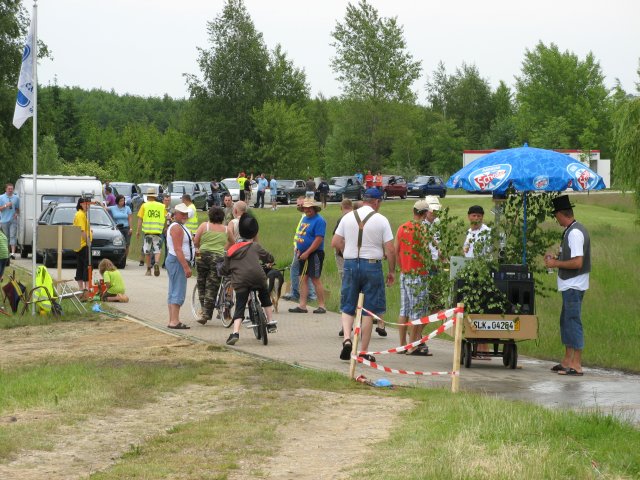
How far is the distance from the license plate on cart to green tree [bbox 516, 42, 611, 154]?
308ft

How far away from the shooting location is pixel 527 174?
1320 cm

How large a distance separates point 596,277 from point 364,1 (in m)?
70.5

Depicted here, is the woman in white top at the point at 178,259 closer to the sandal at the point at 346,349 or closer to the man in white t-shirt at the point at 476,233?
the sandal at the point at 346,349

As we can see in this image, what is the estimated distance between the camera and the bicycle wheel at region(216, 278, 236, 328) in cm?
1680

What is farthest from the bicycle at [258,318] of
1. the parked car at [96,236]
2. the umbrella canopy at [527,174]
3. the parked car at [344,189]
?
the parked car at [344,189]

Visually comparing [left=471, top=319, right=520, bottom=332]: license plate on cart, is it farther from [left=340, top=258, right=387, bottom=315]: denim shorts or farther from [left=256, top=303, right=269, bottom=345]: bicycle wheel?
[left=256, top=303, right=269, bottom=345]: bicycle wheel

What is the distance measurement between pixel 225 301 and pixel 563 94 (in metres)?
99.5

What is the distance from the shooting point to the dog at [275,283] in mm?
18203

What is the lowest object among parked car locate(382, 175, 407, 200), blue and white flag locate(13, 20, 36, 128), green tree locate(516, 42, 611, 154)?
parked car locate(382, 175, 407, 200)

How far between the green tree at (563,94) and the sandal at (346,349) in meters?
94.4

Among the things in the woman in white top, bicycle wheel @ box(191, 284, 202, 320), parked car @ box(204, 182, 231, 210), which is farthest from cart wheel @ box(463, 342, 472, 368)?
parked car @ box(204, 182, 231, 210)

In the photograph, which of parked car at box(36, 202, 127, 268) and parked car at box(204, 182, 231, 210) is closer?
parked car at box(36, 202, 127, 268)

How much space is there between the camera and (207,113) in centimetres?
9425

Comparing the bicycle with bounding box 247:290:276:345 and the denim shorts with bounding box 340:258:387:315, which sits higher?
the denim shorts with bounding box 340:258:387:315
